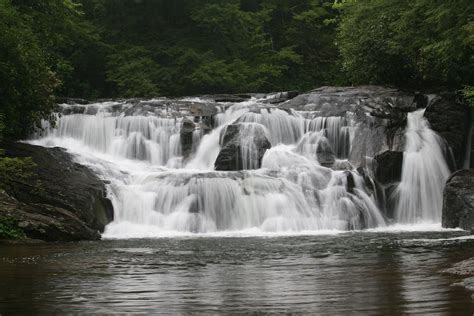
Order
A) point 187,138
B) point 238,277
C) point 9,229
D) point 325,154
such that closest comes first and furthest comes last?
point 238,277
point 9,229
point 325,154
point 187,138

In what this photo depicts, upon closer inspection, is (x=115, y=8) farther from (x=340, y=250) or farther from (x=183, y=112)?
(x=340, y=250)

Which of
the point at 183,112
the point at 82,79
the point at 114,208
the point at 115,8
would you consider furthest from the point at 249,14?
the point at 114,208

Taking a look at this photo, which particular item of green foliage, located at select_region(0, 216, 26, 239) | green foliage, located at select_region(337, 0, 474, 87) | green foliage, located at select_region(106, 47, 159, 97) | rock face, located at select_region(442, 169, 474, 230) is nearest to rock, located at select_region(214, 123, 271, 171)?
green foliage, located at select_region(337, 0, 474, 87)

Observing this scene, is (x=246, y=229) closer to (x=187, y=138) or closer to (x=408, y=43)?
(x=187, y=138)

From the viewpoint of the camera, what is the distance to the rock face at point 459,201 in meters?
19.5

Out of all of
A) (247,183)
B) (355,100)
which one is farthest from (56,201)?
(355,100)

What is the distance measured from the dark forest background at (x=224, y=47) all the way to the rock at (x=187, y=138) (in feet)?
16.0

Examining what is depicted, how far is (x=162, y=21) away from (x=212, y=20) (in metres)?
3.92

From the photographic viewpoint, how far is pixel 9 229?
17375 mm

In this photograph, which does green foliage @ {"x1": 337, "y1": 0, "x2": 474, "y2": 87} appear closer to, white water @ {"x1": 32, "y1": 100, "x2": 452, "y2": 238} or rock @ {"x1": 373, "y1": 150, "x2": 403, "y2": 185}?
white water @ {"x1": 32, "y1": 100, "x2": 452, "y2": 238}

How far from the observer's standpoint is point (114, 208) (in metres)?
20.9

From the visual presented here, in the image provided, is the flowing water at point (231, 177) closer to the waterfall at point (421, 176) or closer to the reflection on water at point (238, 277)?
the waterfall at point (421, 176)

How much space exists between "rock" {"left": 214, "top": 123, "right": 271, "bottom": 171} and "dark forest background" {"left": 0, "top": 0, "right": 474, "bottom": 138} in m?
6.33

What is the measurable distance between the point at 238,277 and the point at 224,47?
33216 mm
